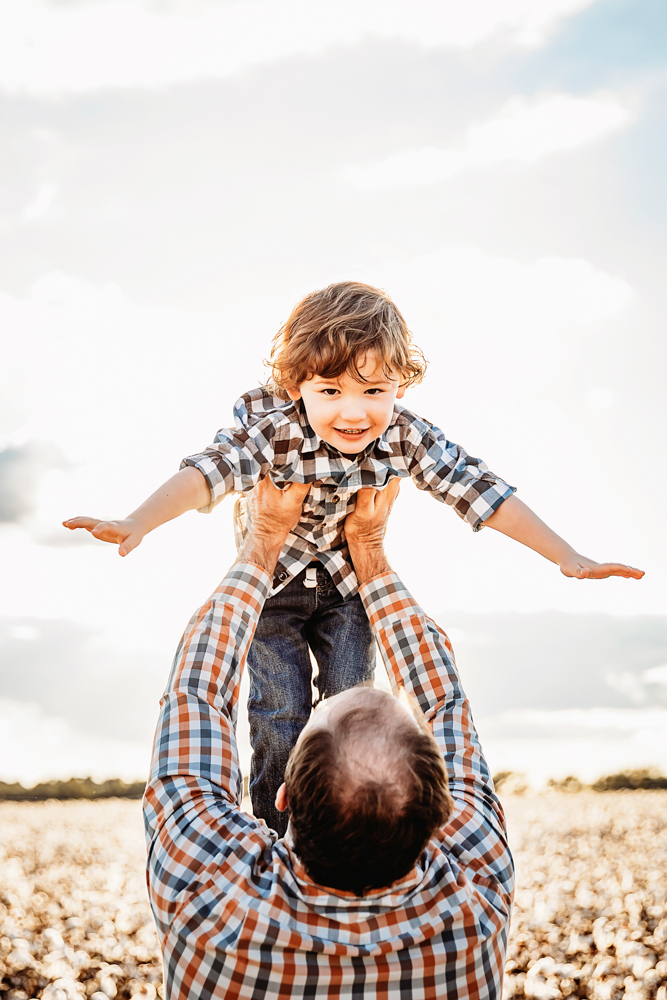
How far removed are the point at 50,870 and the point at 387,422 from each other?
13.2 ft

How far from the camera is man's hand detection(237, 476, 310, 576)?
2.58m

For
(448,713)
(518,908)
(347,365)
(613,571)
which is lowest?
(518,908)

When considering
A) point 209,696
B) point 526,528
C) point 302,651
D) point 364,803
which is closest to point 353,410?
point 526,528

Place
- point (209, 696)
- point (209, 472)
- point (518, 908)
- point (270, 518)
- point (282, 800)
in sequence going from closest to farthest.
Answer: point (282, 800)
point (209, 696)
point (209, 472)
point (270, 518)
point (518, 908)

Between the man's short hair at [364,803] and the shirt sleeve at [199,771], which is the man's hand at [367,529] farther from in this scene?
the man's short hair at [364,803]

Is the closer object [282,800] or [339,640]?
[282,800]

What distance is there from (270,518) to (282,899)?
1360 millimetres

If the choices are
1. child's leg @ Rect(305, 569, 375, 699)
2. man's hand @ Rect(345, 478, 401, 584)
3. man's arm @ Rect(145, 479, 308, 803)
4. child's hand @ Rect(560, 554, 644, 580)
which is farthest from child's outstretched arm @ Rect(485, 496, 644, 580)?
man's arm @ Rect(145, 479, 308, 803)

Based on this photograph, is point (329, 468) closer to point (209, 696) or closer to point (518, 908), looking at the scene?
point (209, 696)

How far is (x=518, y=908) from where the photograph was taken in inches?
177

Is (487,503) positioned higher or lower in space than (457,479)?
lower

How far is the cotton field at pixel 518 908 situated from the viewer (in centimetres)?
367

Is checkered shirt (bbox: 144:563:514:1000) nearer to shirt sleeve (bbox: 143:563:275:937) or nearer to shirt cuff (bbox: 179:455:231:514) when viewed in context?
shirt sleeve (bbox: 143:563:275:937)

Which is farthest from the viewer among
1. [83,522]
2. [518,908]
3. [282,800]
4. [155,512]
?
[518,908]
